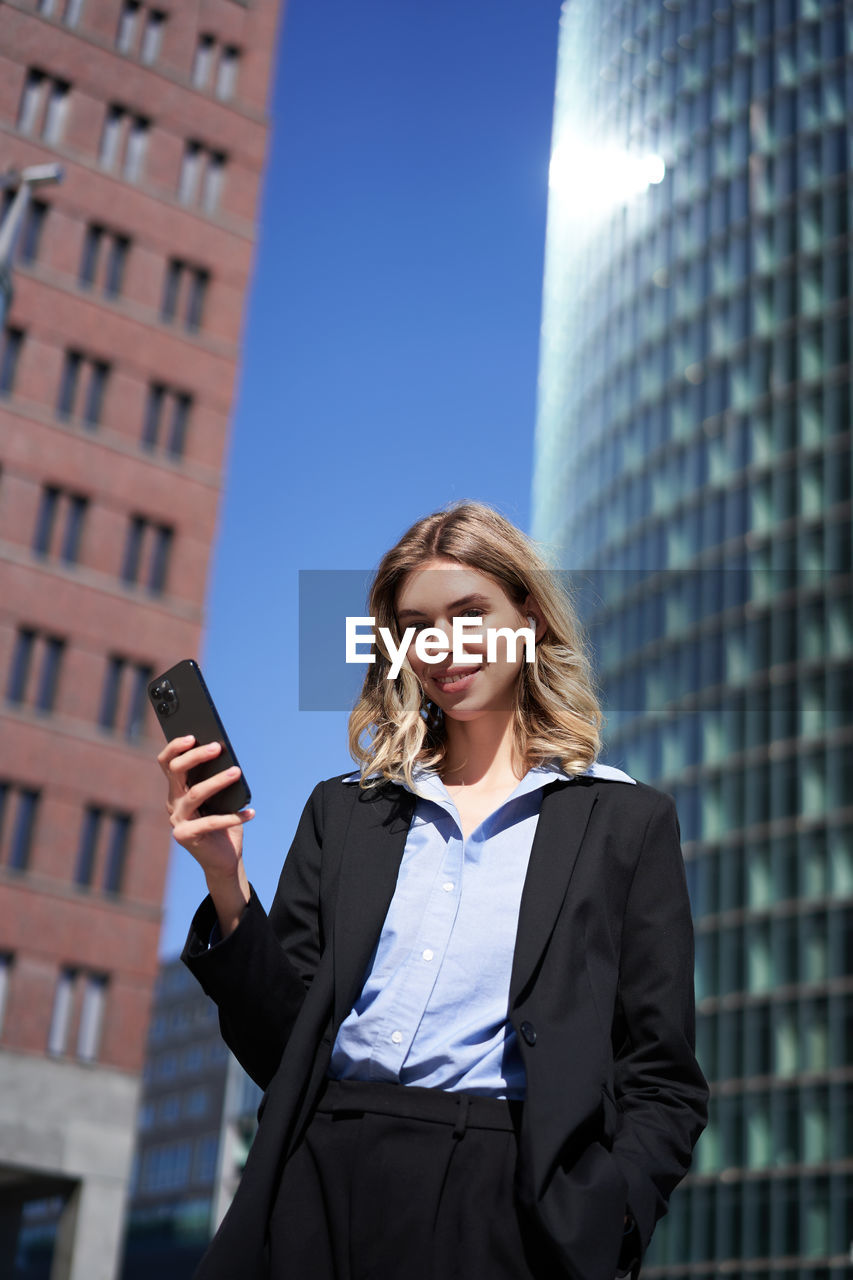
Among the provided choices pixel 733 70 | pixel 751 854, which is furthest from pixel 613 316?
pixel 751 854

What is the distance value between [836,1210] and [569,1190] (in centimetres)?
4435

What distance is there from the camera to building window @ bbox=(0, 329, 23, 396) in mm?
30906

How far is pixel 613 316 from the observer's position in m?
64.2

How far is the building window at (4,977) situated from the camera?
27.5 m

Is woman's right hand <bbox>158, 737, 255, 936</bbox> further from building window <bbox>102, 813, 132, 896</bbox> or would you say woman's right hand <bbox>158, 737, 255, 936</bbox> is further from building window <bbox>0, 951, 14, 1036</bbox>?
building window <bbox>102, 813, 132, 896</bbox>

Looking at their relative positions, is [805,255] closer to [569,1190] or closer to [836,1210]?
[836,1210]

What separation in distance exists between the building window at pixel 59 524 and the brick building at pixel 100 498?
43mm

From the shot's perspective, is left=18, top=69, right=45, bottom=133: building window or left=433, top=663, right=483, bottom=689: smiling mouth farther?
left=18, top=69, right=45, bottom=133: building window

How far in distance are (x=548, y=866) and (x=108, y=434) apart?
30529 mm

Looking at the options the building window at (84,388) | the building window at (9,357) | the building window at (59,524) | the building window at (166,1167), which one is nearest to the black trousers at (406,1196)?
the building window at (59,524)

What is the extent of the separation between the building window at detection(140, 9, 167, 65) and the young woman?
3400 centimetres

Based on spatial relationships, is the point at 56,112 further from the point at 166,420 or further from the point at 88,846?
the point at 88,846

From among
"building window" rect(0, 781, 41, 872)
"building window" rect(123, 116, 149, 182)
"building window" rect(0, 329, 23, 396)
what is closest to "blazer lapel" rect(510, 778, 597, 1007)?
"building window" rect(0, 781, 41, 872)

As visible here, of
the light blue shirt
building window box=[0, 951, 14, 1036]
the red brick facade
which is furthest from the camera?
the red brick facade
